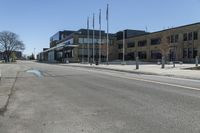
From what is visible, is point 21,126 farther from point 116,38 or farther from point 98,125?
point 116,38

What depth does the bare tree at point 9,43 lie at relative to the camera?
131125 millimetres

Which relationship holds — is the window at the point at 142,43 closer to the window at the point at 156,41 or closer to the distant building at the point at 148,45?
the distant building at the point at 148,45

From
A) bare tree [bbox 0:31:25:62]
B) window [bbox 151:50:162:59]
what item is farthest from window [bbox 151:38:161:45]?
bare tree [bbox 0:31:25:62]

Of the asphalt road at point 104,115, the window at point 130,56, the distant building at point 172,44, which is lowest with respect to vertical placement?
the asphalt road at point 104,115

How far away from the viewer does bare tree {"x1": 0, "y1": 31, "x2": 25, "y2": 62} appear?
13112 cm

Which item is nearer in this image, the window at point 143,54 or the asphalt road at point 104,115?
the asphalt road at point 104,115

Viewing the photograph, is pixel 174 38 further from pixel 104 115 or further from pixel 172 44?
pixel 104 115

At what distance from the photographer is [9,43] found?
13288cm

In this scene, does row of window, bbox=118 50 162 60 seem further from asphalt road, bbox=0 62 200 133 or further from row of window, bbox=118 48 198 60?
asphalt road, bbox=0 62 200 133

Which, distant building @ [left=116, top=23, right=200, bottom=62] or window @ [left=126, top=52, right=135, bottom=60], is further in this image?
window @ [left=126, top=52, right=135, bottom=60]

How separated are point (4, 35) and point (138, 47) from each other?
5774cm

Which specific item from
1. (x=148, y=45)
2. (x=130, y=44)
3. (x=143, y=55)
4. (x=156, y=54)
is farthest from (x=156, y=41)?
(x=130, y=44)

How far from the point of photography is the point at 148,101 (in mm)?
10656

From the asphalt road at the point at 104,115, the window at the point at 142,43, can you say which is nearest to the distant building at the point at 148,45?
the window at the point at 142,43
